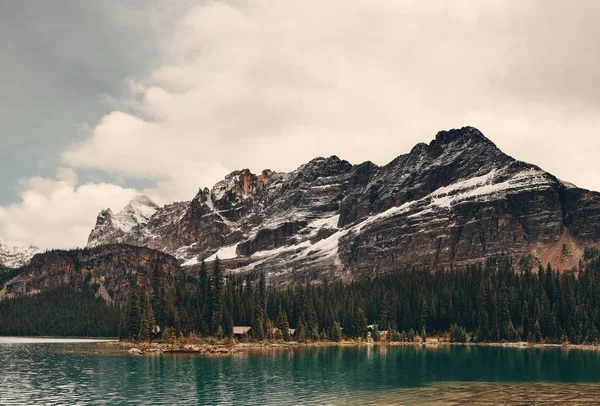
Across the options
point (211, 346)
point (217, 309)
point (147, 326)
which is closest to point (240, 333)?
point (217, 309)

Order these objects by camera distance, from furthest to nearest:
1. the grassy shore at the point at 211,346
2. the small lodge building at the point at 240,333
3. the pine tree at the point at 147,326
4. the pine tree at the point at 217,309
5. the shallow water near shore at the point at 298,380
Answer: the small lodge building at the point at 240,333
the pine tree at the point at 217,309
the pine tree at the point at 147,326
the grassy shore at the point at 211,346
the shallow water near shore at the point at 298,380

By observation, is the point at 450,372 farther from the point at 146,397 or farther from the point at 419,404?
the point at 146,397

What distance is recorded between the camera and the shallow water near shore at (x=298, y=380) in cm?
7681

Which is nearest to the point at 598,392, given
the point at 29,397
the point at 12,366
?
the point at 29,397

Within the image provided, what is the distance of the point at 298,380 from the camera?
9569cm

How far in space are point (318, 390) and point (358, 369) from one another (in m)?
32.4

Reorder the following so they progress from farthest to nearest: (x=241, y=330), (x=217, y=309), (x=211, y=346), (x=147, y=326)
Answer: (x=241, y=330), (x=217, y=309), (x=147, y=326), (x=211, y=346)

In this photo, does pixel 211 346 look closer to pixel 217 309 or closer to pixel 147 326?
pixel 217 309

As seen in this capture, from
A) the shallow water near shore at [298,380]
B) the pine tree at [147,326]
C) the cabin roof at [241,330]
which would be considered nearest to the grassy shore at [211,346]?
the pine tree at [147,326]

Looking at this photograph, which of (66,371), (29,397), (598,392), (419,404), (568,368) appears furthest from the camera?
(568,368)

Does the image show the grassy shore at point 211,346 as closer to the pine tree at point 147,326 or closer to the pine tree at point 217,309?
the pine tree at point 147,326

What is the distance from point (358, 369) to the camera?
115312mm

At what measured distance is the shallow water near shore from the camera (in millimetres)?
76812

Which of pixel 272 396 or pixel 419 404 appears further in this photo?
Answer: pixel 272 396
